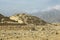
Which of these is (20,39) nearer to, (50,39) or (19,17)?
(50,39)

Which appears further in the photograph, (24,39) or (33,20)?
(33,20)

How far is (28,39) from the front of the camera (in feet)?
58.4

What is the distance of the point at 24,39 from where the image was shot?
1783 centimetres

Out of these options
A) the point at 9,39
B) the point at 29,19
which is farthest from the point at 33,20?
the point at 9,39

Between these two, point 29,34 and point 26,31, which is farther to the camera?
point 26,31

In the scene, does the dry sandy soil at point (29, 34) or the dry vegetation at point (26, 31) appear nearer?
the dry sandy soil at point (29, 34)

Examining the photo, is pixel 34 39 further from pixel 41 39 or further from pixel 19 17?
pixel 19 17

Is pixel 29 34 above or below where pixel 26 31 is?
above

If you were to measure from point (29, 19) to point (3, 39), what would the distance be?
107 ft

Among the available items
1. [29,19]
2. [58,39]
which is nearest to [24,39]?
[58,39]

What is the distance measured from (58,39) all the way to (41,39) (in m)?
1.55

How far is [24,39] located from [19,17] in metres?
33.9

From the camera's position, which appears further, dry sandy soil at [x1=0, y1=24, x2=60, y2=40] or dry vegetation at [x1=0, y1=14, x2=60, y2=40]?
dry vegetation at [x1=0, y1=14, x2=60, y2=40]

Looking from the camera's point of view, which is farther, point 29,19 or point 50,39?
point 29,19
